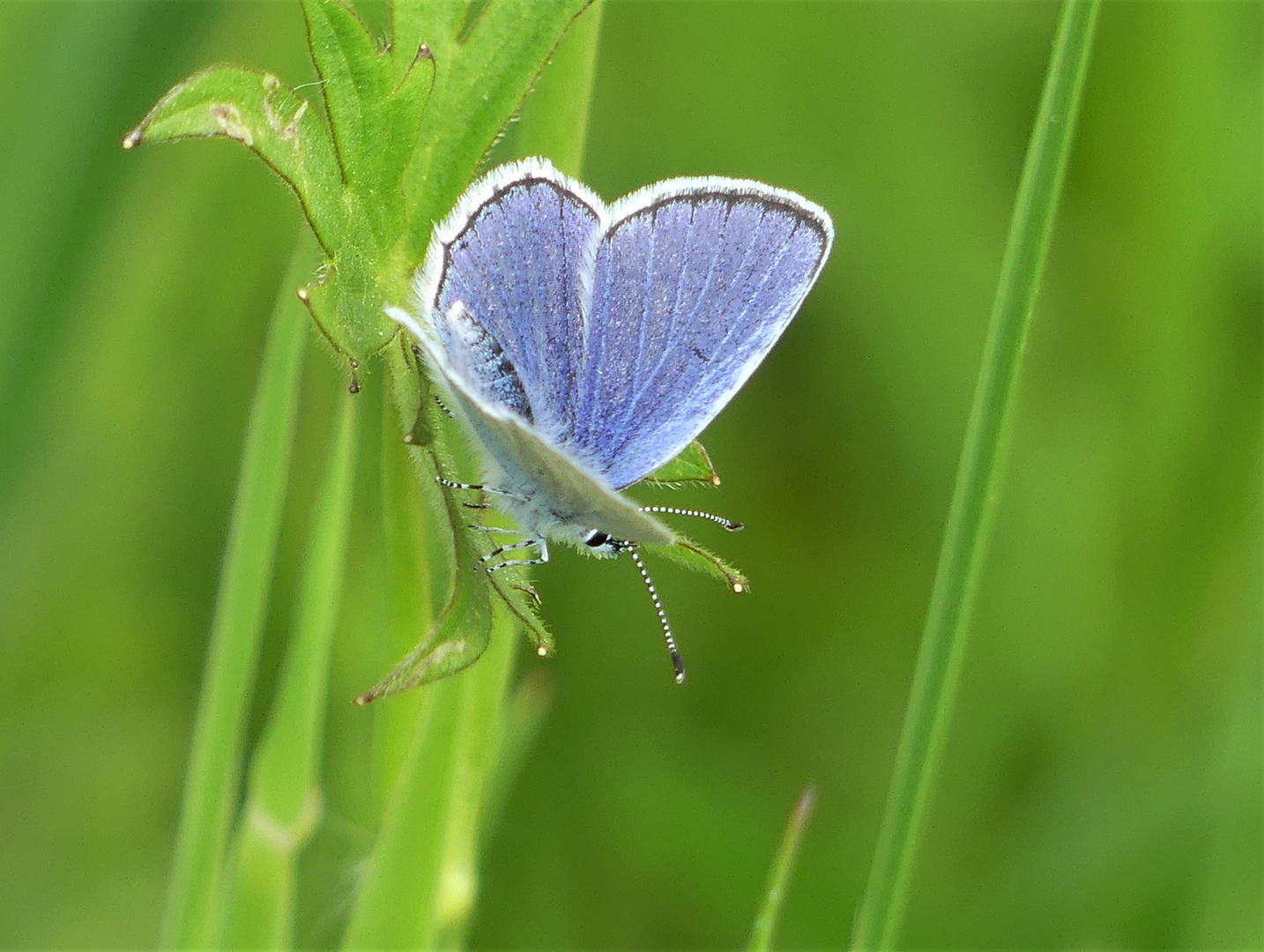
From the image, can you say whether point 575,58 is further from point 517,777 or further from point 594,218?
point 517,777

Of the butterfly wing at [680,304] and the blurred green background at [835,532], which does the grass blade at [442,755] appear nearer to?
the butterfly wing at [680,304]


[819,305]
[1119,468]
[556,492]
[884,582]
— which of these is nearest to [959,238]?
[819,305]

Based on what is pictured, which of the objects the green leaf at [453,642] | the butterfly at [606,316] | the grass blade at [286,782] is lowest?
the grass blade at [286,782]

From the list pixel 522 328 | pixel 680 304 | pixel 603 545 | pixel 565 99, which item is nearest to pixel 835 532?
pixel 603 545

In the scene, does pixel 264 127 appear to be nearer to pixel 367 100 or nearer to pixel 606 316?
pixel 367 100

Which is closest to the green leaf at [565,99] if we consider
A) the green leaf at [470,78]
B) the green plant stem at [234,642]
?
the green leaf at [470,78]

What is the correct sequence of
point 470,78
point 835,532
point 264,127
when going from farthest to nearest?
point 835,532 < point 470,78 < point 264,127

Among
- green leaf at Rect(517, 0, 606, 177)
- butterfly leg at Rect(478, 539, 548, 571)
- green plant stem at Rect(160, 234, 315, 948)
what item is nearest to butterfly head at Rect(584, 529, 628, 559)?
butterfly leg at Rect(478, 539, 548, 571)
